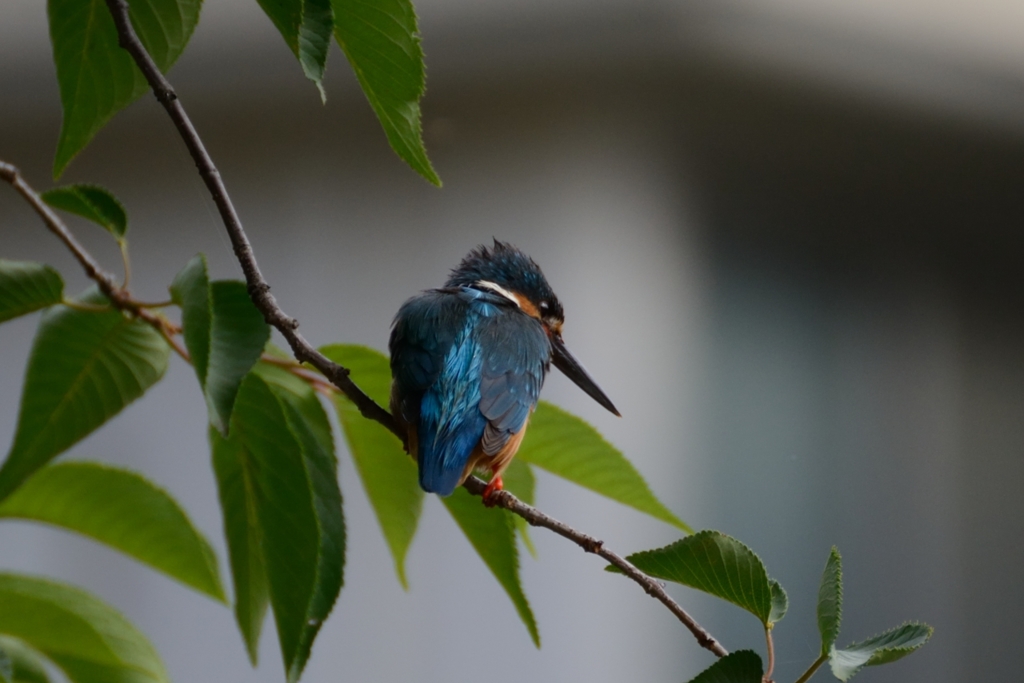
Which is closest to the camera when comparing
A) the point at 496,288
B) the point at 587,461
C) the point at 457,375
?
the point at 587,461

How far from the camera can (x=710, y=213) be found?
9.63 feet

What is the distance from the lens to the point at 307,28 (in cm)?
63

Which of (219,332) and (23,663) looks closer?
(219,332)

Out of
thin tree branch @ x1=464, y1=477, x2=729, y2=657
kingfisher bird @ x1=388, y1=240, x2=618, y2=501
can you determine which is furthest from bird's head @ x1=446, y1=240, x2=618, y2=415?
thin tree branch @ x1=464, y1=477, x2=729, y2=657

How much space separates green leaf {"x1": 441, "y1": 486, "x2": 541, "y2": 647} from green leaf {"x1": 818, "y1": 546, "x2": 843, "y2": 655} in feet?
0.85

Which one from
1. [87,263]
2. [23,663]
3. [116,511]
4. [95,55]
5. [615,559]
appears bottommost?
[23,663]

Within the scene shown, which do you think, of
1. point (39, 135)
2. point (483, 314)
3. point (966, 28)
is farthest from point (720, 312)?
point (39, 135)

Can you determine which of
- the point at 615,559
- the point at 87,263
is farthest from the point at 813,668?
A: the point at 87,263

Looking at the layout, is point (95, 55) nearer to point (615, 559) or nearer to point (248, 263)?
point (248, 263)

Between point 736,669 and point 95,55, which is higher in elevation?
point 95,55

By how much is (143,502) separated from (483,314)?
471 millimetres

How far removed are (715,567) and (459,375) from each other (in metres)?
0.48

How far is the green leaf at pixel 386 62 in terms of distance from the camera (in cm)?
69

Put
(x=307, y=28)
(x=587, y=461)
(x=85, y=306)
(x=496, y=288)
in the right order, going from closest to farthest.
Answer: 1. (x=307, y=28)
2. (x=85, y=306)
3. (x=587, y=461)
4. (x=496, y=288)
